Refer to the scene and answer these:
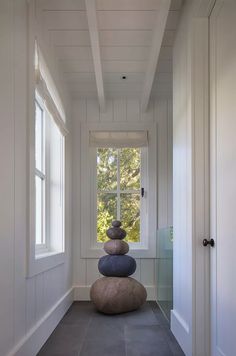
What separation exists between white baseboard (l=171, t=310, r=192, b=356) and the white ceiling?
2158mm

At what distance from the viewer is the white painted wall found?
1.96 m

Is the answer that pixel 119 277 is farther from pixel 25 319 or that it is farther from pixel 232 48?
pixel 232 48

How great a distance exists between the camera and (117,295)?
364 cm

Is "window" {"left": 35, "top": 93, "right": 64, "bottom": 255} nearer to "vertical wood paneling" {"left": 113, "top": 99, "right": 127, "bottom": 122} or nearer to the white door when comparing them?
"vertical wood paneling" {"left": 113, "top": 99, "right": 127, "bottom": 122}

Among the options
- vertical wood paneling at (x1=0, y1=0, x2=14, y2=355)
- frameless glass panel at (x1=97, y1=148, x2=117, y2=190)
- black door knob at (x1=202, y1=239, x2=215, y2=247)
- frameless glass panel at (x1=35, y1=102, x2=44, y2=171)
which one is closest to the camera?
vertical wood paneling at (x1=0, y1=0, x2=14, y2=355)

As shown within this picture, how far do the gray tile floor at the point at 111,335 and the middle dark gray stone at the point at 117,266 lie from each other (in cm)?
39

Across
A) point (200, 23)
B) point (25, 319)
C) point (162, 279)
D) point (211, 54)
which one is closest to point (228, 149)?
point (211, 54)

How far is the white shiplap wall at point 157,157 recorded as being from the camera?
4371 millimetres

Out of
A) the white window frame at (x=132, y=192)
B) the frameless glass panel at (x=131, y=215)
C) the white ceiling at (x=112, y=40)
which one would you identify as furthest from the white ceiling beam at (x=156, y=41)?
the frameless glass panel at (x=131, y=215)

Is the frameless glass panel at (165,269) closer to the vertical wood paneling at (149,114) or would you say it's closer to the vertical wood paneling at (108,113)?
the vertical wood paneling at (149,114)

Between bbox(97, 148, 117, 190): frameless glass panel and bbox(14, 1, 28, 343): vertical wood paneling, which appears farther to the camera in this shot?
bbox(97, 148, 117, 190): frameless glass panel

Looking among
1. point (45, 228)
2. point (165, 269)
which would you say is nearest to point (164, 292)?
point (165, 269)

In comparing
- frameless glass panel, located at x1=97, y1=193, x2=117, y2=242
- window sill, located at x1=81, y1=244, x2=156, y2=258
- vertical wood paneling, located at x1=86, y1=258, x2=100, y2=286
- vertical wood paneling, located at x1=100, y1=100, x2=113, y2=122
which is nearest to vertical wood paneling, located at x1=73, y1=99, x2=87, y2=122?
vertical wood paneling, located at x1=100, y1=100, x2=113, y2=122

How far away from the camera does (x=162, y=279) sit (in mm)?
3900
